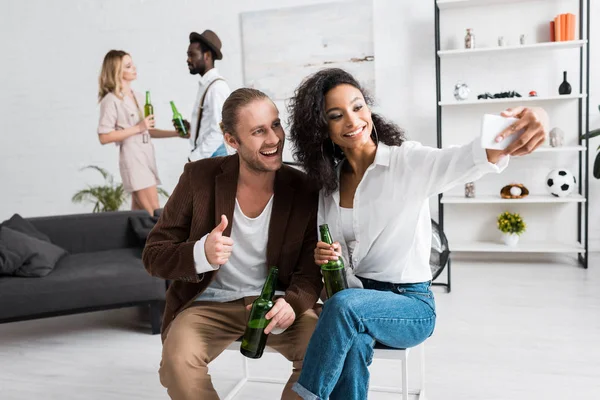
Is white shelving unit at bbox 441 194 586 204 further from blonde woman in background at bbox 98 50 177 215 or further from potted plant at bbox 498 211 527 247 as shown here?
blonde woman in background at bbox 98 50 177 215

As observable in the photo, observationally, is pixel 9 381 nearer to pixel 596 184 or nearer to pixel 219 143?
pixel 219 143

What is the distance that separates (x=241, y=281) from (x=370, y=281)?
0.44m

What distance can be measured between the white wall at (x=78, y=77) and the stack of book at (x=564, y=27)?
116cm

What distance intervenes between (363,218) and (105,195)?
3.95 meters

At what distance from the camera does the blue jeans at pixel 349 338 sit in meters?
1.53

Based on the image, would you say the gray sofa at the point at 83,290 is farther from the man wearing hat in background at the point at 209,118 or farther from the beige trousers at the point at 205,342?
the beige trousers at the point at 205,342

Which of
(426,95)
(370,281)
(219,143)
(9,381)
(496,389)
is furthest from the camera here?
(426,95)

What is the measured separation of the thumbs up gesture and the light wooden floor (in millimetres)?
917

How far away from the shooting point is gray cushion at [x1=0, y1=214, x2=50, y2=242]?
3588mm

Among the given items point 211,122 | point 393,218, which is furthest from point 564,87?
point 393,218

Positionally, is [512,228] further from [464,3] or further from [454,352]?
[454,352]

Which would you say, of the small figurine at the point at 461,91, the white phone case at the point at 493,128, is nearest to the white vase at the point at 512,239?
the small figurine at the point at 461,91

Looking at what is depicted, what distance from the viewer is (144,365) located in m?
2.78

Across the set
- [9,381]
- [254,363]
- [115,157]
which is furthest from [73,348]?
[115,157]
